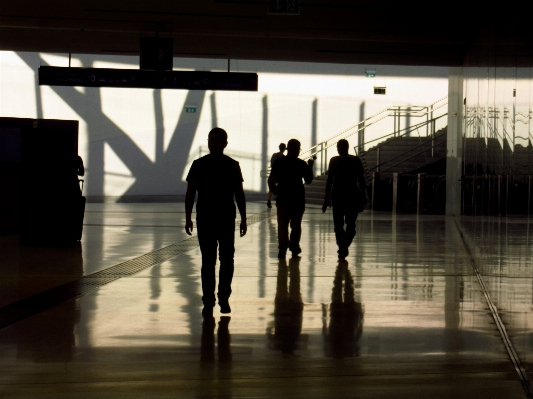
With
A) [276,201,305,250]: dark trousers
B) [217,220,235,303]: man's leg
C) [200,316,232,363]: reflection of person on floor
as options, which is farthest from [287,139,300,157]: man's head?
[200,316,232,363]: reflection of person on floor

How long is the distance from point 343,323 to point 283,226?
5.03 metres

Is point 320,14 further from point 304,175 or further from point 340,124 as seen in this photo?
point 340,124

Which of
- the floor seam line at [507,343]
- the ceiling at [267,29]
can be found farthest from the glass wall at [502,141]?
the floor seam line at [507,343]

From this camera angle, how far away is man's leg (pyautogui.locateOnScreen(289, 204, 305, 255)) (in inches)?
467

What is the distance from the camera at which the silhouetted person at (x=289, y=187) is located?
1170 centimetres

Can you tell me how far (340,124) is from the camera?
30.8m

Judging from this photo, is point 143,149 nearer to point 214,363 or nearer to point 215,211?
point 215,211

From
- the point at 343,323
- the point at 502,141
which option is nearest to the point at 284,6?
the point at 502,141

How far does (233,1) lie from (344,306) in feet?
22.2

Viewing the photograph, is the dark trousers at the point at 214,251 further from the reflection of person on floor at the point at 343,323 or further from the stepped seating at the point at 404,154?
the stepped seating at the point at 404,154

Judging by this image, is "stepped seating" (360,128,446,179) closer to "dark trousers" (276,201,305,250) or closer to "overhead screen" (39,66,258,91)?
"overhead screen" (39,66,258,91)

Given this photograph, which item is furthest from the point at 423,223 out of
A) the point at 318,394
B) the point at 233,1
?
the point at 318,394

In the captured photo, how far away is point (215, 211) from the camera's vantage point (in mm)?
7203

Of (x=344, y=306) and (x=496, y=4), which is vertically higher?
(x=496, y=4)
